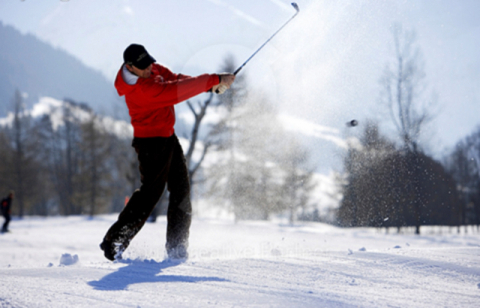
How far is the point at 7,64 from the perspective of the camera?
429 feet

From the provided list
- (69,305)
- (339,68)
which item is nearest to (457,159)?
(339,68)

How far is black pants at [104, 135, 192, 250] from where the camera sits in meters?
2.32

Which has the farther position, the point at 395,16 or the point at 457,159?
the point at 457,159

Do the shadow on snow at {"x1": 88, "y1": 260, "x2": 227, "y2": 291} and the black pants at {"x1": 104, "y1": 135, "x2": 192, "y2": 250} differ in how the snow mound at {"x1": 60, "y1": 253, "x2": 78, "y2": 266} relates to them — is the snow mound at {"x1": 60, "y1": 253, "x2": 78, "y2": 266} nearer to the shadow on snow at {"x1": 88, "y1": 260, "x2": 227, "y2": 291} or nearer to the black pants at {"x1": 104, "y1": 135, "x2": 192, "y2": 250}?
the black pants at {"x1": 104, "y1": 135, "x2": 192, "y2": 250}

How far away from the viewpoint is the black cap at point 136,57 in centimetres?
224

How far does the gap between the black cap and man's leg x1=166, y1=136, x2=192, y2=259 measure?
24.6 inches

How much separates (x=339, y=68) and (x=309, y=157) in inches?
72.2

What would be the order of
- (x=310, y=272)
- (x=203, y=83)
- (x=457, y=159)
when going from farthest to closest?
(x=457, y=159)
(x=203, y=83)
(x=310, y=272)

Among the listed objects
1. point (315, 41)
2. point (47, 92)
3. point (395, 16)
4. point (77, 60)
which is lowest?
point (315, 41)

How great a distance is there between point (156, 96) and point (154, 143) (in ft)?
1.20

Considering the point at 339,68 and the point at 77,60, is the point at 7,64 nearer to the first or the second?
the point at 77,60

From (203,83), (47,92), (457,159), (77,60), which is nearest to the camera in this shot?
(203,83)

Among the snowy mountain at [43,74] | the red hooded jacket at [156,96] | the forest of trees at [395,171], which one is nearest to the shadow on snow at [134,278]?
the red hooded jacket at [156,96]

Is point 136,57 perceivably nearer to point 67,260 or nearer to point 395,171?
point 67,260
